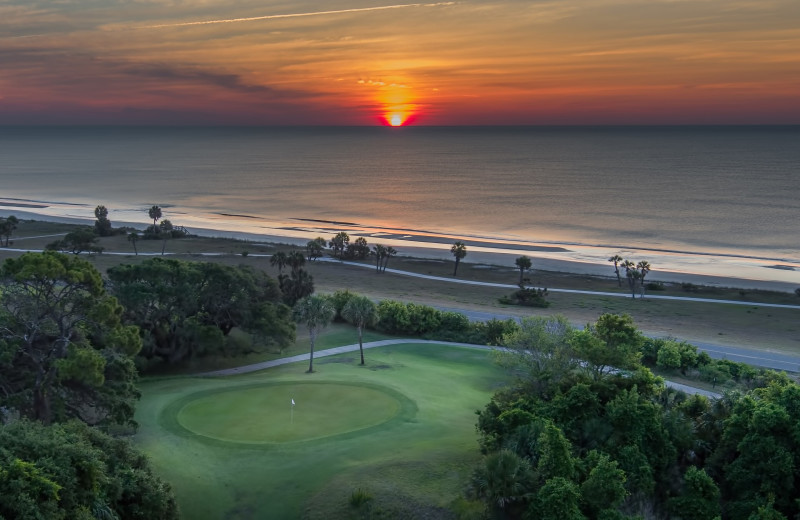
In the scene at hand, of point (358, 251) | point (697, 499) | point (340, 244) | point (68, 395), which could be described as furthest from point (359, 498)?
point (340, 244)

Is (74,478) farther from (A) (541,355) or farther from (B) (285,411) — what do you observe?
(A) (541,355)

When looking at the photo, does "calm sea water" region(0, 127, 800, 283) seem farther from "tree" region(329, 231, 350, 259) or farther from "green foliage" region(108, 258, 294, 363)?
"green foliage" region(108, 258, 294, 363)

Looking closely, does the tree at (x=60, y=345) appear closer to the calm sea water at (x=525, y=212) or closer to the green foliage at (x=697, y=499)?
the green foliage at (x=697, y=499)

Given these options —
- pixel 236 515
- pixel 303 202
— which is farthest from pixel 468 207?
pixel 236 515

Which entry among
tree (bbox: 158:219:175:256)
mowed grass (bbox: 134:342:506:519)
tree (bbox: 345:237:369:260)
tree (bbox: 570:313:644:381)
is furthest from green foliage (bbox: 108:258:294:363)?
tree (bbox: 158:219:175:256)

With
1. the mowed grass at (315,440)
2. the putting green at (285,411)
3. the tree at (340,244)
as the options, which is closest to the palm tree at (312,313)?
the mowed grass at (315,440)

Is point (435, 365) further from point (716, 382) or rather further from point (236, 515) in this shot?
point (236, 515)
